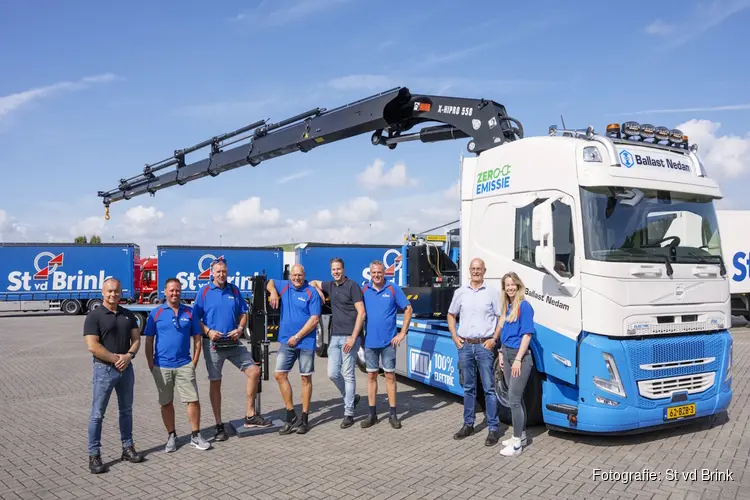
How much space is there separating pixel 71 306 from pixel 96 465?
22.6 metres

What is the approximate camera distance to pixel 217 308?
20.0ft

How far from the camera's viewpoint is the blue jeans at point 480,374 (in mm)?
6004

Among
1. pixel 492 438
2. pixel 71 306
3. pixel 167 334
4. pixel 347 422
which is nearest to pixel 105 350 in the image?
pixel 167 334

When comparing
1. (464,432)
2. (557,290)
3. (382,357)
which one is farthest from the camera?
(382,357)

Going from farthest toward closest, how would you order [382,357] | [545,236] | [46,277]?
1. [46,277]
2. [382,357]
3. [545,236]

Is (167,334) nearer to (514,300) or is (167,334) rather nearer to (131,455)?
(131,455)

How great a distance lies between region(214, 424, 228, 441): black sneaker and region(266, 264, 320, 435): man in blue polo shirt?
0.62 m

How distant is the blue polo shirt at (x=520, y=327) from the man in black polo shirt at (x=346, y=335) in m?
1.76

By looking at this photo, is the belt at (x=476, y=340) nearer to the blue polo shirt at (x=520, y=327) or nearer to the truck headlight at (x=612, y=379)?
the blue polo shirt at (x=520, y=327)

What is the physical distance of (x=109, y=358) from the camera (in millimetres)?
5121

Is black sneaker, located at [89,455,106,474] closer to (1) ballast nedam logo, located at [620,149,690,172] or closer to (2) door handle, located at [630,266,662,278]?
(2) door handle, located at [630,266,662,278]

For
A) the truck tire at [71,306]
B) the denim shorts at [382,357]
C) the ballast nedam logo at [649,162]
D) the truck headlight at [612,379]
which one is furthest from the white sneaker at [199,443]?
the truck tire at [71,306]

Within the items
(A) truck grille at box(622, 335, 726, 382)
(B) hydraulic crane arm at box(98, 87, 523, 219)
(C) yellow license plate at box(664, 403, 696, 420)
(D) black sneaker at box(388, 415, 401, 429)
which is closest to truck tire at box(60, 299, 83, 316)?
(B) hydraulic crane arm at box(98, 87, 523, 219)

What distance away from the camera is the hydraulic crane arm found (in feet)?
25.7
